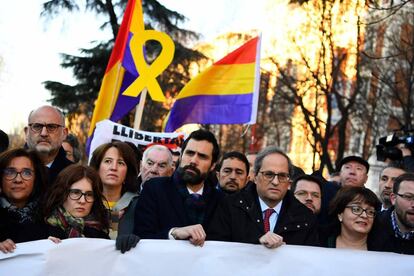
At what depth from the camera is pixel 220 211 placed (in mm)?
4461

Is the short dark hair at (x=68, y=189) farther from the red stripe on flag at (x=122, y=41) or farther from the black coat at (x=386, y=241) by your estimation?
the red stripe on flag at (x=122, y=41)

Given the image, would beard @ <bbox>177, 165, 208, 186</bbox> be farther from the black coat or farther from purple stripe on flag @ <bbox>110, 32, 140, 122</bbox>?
purple stripe on flag @ <bbox>110, 32, 140, 122</bbox>

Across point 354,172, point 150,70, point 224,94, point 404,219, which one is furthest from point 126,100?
point 404,219

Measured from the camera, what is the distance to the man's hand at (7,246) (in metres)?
3.76

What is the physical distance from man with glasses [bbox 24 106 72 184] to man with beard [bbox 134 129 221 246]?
112 cm

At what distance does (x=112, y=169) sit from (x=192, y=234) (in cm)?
139

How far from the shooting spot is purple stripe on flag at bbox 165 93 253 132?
356 inches

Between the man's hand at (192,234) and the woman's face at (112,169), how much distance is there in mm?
1207

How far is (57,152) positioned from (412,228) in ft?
9.56

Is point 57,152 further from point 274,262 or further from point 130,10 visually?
point 130,10

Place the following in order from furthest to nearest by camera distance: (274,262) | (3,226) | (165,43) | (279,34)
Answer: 1. (279,34)
2. (165,43)
3. (274,262)
4. (3,226)

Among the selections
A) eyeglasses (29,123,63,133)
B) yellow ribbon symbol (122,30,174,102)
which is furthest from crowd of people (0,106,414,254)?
yellow ribbon symbol (122,30,174,102)

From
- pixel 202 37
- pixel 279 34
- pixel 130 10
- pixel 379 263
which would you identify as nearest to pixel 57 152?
pixel 379 263

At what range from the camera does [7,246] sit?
3766 mm
